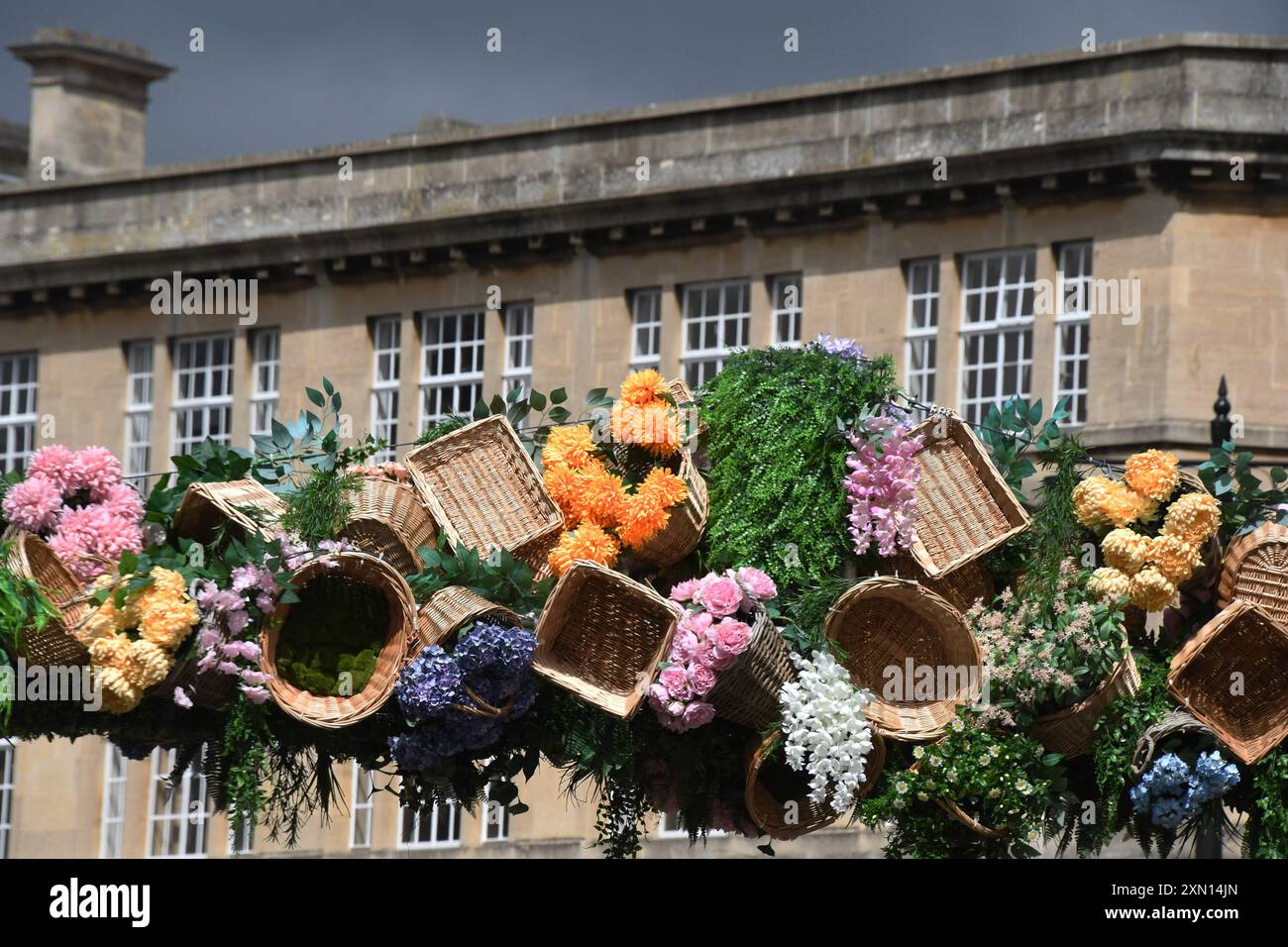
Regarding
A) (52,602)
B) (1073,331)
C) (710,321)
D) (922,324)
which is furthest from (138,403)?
(52,602)

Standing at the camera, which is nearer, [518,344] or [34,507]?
[34,507]

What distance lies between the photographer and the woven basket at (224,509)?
11992 millimetres

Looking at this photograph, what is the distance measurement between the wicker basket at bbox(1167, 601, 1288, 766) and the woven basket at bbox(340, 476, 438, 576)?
300 centimetres

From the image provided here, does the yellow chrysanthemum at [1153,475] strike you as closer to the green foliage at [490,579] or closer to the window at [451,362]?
the green foliage at [490,579]

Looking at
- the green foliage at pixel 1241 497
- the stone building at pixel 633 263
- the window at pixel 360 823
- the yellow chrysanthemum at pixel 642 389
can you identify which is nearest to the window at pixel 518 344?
the stone building at pixel 633 263

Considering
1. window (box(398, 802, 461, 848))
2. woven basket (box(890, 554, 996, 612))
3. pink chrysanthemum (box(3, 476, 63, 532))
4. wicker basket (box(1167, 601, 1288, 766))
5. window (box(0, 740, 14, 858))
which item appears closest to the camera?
wicker basket (box(1167, 601, 1288, 766))

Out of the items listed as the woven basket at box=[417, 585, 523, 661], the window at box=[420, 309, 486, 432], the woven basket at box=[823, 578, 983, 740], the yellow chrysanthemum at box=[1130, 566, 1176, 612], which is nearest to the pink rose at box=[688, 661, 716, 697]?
the woven basket at box=[823, 578, 983, 740]

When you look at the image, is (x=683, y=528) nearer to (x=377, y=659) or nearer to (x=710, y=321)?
(x=377, y=659)

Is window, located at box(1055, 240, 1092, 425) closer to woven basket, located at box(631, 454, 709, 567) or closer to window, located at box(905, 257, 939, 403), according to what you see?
window, located at box(905, 257, 939, 403)

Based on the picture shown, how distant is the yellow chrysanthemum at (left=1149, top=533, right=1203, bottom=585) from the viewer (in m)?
11.4

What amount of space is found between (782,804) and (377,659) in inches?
65.6

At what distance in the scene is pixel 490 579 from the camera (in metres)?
11.8

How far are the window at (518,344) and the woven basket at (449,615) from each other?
20387mm

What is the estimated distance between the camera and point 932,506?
11758mm
